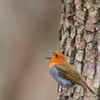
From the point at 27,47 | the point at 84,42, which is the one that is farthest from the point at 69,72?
the point at 27,47

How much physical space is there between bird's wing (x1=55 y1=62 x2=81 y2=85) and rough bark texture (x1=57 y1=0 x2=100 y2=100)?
0.41m

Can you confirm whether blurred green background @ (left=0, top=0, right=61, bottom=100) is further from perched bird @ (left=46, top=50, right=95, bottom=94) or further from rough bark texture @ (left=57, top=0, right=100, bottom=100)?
perched bird @ (left=46, top=50, right=95, bottom=94)

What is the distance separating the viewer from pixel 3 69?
8.45 m

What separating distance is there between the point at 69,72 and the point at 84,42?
0.74 meters

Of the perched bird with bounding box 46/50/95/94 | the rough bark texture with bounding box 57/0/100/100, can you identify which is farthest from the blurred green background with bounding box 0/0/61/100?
the perched bird with bounding box 46/50/95/94

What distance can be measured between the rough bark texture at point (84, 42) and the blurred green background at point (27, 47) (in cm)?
380

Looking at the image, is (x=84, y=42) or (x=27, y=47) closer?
(x=84, y=42)

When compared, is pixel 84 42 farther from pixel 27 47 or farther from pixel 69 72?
pixel 27 47

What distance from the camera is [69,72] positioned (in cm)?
391

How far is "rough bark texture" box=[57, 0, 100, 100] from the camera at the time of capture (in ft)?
13.5

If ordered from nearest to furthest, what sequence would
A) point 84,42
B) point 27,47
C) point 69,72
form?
point 69,72, point 84,42, point 27,47

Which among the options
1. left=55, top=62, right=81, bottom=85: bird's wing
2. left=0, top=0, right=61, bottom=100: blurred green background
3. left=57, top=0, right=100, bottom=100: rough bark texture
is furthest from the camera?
left=0, top=0, right=61, bottom=100: blurred green background

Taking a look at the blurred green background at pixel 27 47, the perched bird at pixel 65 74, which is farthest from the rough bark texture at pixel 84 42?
the blurred green background at pixel 27 47

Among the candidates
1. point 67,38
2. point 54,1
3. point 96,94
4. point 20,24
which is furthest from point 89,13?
point 20,24
